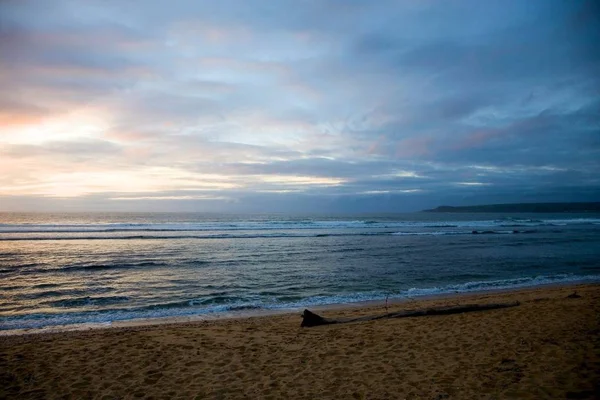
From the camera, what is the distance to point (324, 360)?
20.4 feet

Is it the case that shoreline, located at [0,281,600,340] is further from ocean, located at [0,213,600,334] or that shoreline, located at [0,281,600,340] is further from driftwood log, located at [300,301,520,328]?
driftwood log, located at [300,301,520,328]

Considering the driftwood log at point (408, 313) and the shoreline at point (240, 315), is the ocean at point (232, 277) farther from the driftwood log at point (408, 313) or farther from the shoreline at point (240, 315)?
the driftwood log at point (408, 313)

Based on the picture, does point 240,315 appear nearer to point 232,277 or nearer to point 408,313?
point 408,313

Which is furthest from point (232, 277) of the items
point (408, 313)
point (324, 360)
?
point (324, 360)

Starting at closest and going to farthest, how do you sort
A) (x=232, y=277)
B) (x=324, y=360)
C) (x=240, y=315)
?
(x=324, y=360) → (x=240, y=315) → (x=232, y=277)

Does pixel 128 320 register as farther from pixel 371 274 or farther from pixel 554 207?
pixel 554 207

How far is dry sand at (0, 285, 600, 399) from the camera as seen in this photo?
501cm

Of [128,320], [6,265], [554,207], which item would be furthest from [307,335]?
[554,207]

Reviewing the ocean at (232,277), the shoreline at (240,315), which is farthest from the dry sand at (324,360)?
the ocean at (232,277)

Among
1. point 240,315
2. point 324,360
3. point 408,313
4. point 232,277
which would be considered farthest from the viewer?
point 232,277

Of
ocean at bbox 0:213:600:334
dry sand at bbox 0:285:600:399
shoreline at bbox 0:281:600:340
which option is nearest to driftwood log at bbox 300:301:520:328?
dry sand at bbox 0:285:600:399

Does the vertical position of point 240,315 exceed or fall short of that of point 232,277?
it falls short

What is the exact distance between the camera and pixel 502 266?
64.2ft

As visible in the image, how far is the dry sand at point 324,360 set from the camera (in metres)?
5.01
